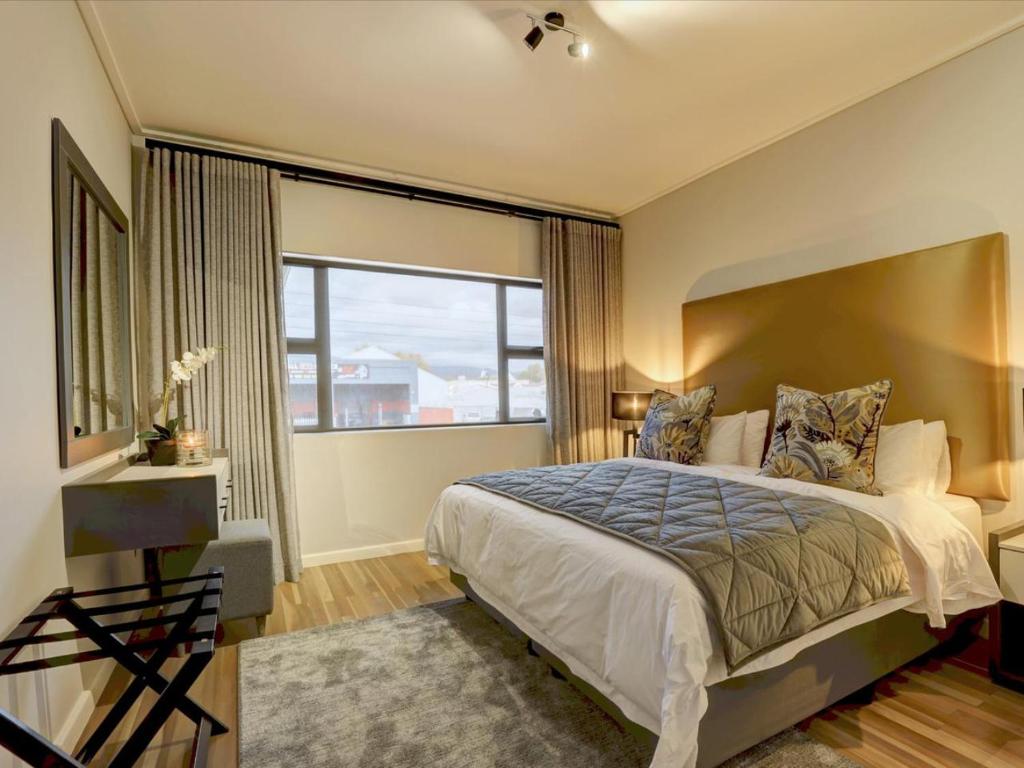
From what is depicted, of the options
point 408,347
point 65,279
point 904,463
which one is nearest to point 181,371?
point 65,279

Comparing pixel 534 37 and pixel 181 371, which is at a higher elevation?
pixel 534 37

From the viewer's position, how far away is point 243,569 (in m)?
2.48

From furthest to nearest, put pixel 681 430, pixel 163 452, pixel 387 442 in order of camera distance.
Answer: pixel 387 442
pixel 681 430
pixel 163 452

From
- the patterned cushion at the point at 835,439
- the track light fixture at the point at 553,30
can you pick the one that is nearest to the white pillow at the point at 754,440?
the patterned cushion at the point at 835,439

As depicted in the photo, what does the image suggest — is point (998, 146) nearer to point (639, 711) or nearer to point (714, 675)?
point (714, 675)

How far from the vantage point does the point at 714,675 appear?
4.71 feet

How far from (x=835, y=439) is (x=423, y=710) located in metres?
2.15

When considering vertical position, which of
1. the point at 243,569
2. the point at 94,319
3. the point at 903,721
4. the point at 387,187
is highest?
the point at 387,187

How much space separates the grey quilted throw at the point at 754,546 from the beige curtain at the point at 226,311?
1789 millimetres

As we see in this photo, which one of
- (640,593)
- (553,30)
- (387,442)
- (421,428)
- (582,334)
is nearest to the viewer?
(640,593)

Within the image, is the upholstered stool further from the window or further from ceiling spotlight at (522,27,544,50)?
ceiling spotlight at (522,27,544,50)

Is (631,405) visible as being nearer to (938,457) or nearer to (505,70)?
(938,457)

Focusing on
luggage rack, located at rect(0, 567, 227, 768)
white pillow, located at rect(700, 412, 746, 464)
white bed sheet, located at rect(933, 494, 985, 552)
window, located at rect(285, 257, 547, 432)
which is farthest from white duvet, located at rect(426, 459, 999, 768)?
window, located at rect(285, 257, 547, 432)

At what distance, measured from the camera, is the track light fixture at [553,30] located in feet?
7.15
